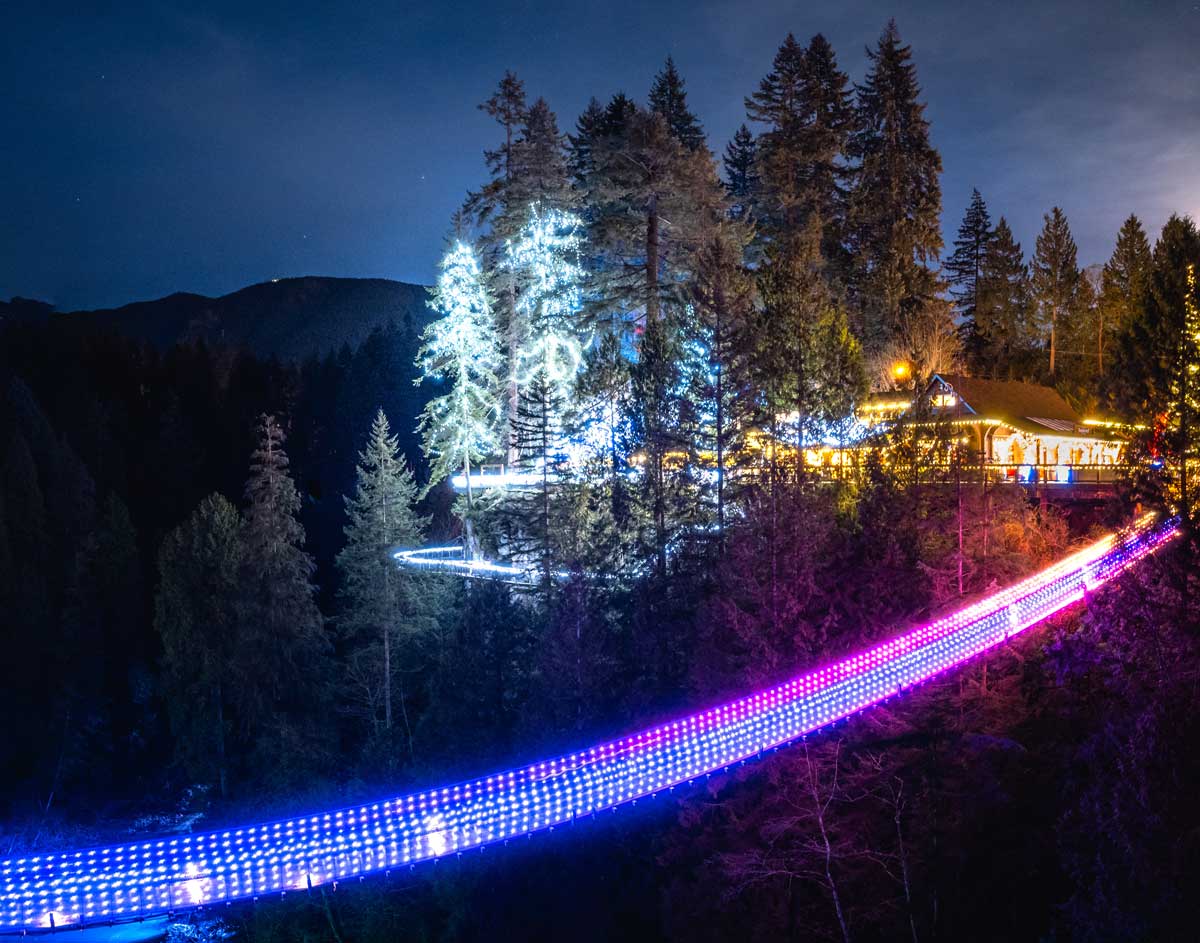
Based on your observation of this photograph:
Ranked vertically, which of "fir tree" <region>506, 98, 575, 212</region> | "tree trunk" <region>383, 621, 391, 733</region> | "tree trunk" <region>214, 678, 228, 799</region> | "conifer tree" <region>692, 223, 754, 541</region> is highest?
"fir tree" <region>506, 98, 575, 212</region>

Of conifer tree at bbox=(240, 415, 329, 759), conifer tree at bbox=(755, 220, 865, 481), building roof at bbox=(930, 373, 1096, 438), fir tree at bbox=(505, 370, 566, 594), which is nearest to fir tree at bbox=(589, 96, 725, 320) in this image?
conifer tree at bbox=(755, 220, 865, 481)

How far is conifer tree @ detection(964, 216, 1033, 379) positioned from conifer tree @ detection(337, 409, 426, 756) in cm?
3829

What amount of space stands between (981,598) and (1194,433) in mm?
4569

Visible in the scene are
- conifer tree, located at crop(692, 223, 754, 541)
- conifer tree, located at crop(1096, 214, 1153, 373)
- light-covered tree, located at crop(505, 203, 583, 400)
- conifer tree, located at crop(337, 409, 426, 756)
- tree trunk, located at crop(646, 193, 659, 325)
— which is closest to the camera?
conifer tree, located at crop(692, 223, 754, 541)

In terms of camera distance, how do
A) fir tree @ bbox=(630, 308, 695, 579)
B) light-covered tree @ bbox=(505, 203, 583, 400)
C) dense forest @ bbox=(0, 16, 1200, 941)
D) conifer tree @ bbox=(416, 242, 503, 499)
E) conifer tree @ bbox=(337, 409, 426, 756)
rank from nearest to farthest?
dense forest @ bbox=(0, 16, 1200, 941)
fir tree @ bbox=(630, 308, 695, 579)
conifer tree @ bbox=(337, 409, 426, 756)
light-covered tree @ bbox=(505, 203, 583, 400)
conifer tree @ bbox=(416, 242, 503, 499)

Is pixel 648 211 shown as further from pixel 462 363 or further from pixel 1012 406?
pixel 1012 406

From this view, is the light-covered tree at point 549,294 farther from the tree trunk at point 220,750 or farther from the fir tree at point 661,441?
the tree trunk at point 220,750

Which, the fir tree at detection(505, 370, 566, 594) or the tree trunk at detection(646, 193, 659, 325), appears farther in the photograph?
the tree trunk at detection(646, 193, 659, 325)

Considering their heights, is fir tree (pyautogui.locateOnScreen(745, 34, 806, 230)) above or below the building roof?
above

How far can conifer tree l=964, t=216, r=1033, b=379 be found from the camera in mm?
54781

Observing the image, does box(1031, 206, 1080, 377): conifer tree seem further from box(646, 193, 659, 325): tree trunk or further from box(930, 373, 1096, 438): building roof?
box(646, 193, 659, 325): tree trunk

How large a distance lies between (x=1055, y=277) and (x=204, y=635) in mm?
50031

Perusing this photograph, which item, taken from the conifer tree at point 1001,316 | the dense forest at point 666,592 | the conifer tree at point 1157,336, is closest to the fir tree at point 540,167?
the dense forest at point 666,592

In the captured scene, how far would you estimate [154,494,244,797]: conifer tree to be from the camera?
31938mm
